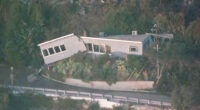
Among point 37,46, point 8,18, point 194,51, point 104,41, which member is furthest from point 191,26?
point 8,18

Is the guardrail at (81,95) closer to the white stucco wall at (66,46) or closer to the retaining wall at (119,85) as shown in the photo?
the retaining wall at (119,85)

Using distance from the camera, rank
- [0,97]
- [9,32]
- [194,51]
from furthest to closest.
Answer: [9,32] < [194,51] < [0,97]

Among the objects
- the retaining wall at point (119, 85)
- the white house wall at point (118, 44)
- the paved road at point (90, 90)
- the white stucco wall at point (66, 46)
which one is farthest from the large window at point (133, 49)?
the paved road at point (90, 90)

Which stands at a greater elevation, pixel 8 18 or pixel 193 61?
pixel 8 18

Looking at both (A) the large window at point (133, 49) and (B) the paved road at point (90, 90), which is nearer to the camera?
(B) the paved road at point (90, 90)

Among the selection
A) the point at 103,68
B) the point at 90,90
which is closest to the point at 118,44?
the point at 103,68

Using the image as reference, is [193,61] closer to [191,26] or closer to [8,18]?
[191,26]

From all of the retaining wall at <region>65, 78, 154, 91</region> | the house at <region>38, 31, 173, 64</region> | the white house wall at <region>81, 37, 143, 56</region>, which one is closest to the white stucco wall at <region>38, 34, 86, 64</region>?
the house at <region>38, 31, 173, 64</region>
